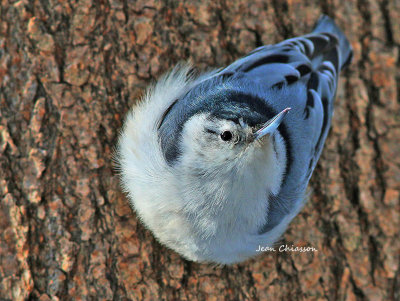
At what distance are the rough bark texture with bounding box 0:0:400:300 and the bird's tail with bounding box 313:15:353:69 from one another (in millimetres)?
61

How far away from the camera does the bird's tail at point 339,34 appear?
2.67m

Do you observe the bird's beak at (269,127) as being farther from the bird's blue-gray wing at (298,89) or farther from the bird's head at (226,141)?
the bird's blue-gray wing at (298,89)

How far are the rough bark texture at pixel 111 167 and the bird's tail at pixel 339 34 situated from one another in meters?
0.06

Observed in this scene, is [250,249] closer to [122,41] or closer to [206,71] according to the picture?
[206,71]

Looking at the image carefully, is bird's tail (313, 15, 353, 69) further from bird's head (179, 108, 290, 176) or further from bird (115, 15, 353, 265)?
→ bird's head (179, 108, 290, 176)

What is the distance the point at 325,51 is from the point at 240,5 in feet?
2.02

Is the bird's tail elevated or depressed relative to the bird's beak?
depressed

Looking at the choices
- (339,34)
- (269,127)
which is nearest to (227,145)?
(269,127)

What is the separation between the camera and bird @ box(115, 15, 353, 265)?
1.91 m

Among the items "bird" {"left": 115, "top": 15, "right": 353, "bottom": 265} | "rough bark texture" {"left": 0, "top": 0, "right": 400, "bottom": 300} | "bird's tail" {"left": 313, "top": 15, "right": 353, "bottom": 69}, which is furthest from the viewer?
"bird's tail" {"left": 313, "top": 15, "right": 353, "bottom": 69}

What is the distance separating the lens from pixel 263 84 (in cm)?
226

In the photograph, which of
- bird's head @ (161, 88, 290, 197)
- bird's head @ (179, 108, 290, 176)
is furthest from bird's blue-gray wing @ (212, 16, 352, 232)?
bird's head @ (179, 108, 290, 176)

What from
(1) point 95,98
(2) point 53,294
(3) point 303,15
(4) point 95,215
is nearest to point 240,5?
(3) point 303,15

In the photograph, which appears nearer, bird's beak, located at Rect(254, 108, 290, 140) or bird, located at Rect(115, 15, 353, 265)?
bird's beak, located at Rect(254, 108, 290, 140)
